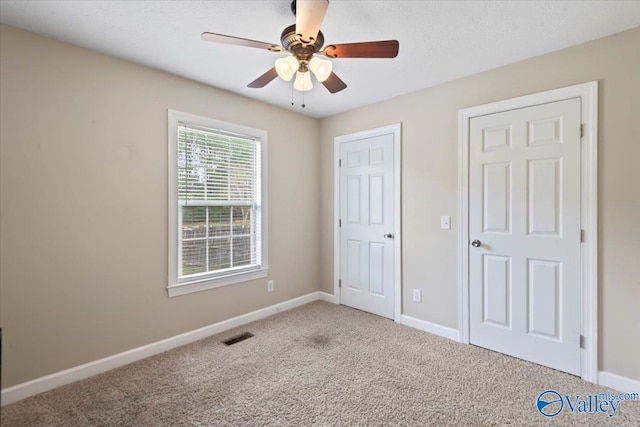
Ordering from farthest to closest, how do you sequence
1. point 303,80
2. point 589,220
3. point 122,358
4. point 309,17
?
1. point 122,358
2. point 589,220
3. point 303,80
4. point 309,17

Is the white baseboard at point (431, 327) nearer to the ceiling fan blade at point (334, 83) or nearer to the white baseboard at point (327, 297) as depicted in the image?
the white baseboard at point (327, 297)

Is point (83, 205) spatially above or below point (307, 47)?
below

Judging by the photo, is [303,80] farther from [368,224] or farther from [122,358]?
[122,358]

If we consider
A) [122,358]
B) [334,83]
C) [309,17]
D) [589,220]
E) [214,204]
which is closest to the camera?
[309,17]

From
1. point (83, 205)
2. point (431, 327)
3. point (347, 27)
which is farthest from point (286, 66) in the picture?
point (431, 327)

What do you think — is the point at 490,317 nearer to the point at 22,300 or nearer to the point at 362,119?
the point at 362,119

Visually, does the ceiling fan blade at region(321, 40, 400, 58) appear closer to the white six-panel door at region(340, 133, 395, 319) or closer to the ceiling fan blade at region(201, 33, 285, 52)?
the ceiling fan blade at region(201, 33, 285, 52)

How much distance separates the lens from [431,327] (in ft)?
10.4

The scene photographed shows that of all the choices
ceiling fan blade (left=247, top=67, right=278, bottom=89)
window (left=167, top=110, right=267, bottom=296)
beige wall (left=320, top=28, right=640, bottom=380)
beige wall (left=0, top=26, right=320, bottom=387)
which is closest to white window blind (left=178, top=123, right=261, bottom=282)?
window (left=167, top=110, right=267, bottom=296)

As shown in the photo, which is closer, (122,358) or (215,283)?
(122,358)

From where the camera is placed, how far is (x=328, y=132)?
4121 mm

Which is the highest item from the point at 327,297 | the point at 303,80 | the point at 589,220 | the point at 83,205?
the point at 303,80

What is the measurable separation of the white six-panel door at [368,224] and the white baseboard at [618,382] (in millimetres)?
1734

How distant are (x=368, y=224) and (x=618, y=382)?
2380mm
